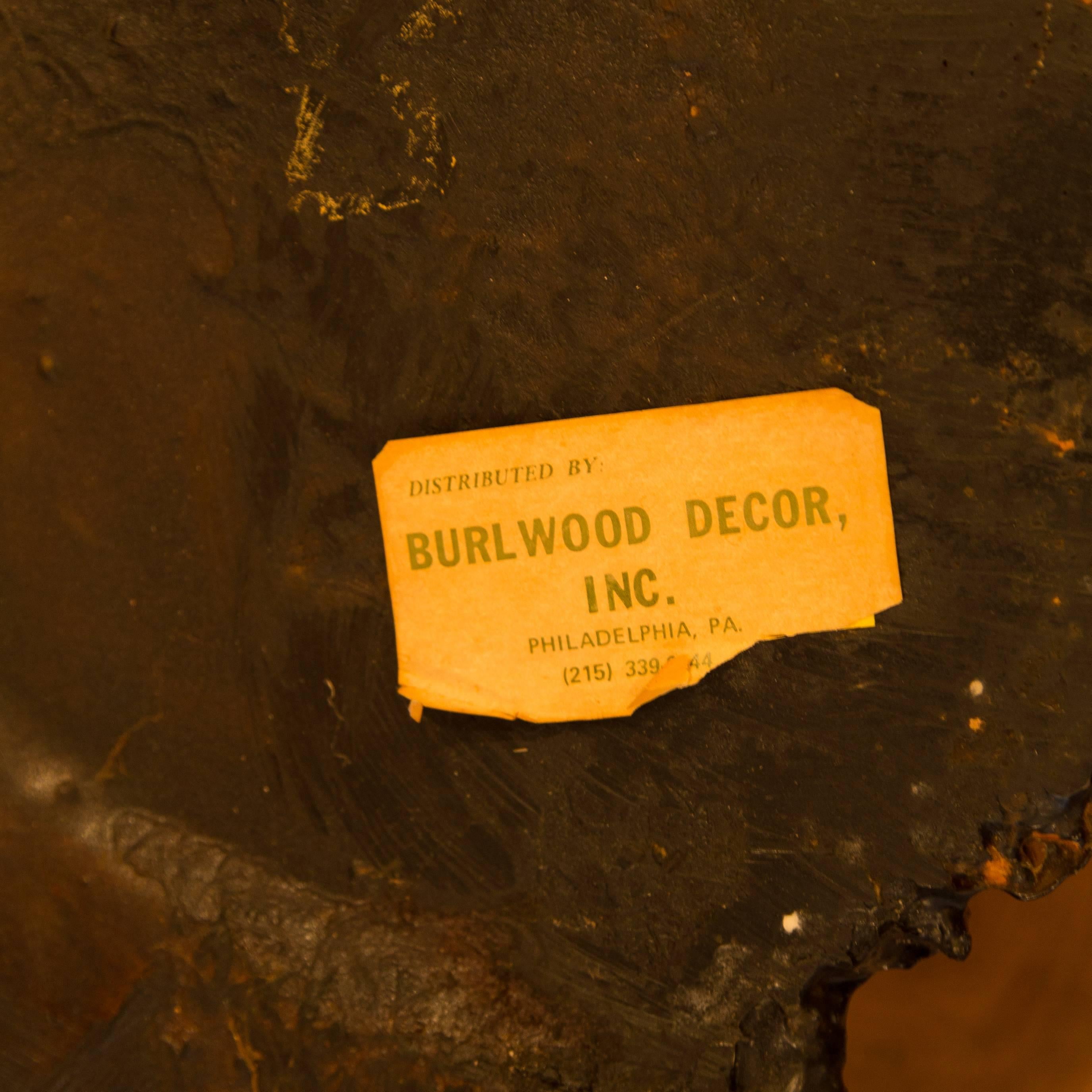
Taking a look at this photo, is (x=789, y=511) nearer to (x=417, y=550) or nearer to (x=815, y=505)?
(x=815, y=505)

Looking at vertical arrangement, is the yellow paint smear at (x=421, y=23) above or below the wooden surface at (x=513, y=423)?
above

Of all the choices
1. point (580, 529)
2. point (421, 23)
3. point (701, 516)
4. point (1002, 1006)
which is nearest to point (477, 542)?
point (580, 529)

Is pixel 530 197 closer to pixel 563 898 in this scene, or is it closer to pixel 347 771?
pixel 347 771

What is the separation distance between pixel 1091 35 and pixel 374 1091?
191 cm

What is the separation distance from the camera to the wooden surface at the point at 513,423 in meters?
1.16

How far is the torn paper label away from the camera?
116 centimetres

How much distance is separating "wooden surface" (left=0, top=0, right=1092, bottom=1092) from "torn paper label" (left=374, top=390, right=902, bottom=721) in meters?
0.04

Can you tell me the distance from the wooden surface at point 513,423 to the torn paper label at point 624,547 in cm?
4

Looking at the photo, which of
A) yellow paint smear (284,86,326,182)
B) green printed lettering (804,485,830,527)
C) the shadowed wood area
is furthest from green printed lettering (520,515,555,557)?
the shadowed wood area

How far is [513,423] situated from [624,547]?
0.25 metres

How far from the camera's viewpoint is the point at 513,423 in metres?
1.17

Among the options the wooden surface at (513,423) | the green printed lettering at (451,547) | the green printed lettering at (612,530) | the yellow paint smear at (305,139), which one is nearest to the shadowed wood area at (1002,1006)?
the wooden surface at (513,423)

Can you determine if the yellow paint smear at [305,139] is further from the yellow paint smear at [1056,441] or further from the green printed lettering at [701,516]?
the yellow paint smear at [1056,441]

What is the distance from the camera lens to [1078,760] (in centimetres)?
116
